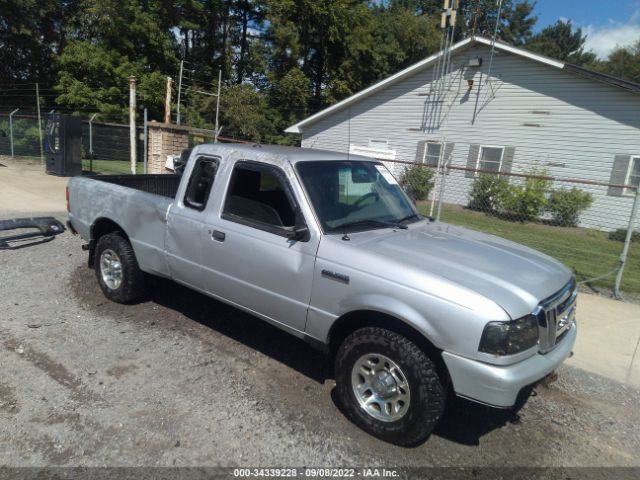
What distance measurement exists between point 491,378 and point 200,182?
9.51 feet

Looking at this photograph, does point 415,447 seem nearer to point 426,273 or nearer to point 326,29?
point 426,273

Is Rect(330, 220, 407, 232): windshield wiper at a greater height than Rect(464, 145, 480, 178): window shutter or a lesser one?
lesser

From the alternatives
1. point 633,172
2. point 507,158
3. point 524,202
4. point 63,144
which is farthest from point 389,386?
point 507,158

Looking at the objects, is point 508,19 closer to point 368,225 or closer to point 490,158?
point 490,158

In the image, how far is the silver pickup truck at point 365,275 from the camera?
2.77 m

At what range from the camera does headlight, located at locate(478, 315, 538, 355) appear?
2654 mm

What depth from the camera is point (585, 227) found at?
9555 mm

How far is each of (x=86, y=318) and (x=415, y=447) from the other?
3408 mm

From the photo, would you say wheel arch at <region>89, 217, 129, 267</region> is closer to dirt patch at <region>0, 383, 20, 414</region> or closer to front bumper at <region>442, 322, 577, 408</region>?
dirt patch at <region>0, 383, 20, 414</region>

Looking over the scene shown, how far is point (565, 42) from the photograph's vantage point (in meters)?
60.9

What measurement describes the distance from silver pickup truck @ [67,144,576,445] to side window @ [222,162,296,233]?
1 centimetres

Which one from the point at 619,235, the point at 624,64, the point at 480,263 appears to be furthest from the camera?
the point at 624,64

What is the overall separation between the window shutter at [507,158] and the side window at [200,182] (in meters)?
13.9

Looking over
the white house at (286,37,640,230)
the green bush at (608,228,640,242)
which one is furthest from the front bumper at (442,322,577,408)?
the white house at (286,37,640,230)
